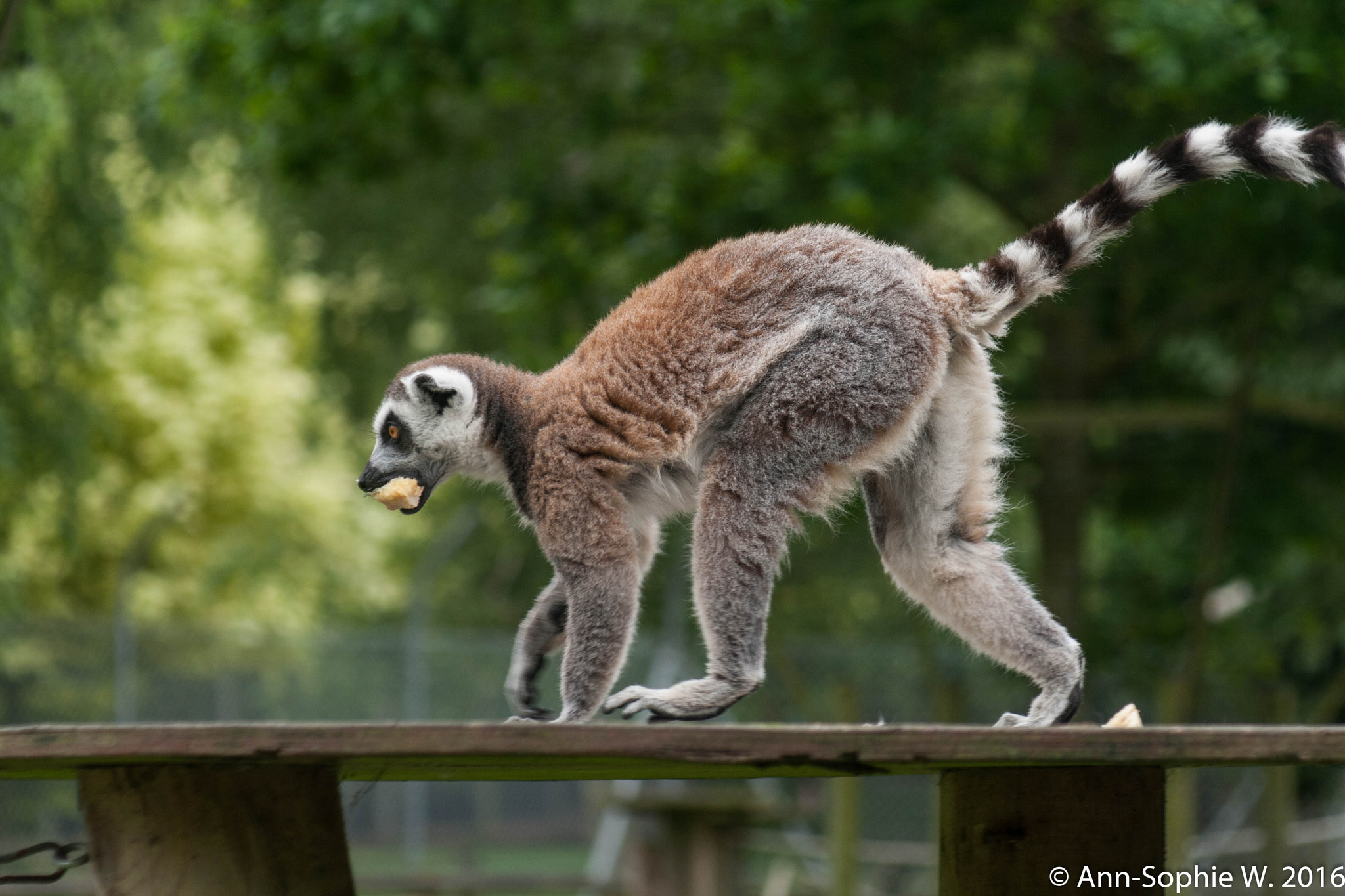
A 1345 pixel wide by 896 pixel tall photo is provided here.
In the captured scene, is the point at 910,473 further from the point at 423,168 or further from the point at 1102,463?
the point at 423,168

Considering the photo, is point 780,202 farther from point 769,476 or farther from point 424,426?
point 769,476

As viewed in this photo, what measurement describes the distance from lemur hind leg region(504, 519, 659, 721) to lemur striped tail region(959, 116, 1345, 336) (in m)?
1.22

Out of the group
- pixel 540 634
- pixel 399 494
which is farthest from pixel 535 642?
pixel 399 494

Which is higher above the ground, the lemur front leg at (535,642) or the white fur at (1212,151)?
the white fur at (1212,151)

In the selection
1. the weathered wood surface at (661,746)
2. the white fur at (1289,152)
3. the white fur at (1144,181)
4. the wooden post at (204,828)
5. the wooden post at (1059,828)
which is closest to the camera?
the weathered wood surface at (661,746)

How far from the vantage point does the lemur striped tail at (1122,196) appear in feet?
12.4

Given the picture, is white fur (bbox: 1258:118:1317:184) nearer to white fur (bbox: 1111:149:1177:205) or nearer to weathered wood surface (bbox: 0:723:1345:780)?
white fur (bbox: 1111:149:1177:205)

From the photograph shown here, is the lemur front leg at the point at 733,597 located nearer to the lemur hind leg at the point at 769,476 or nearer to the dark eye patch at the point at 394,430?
the lemur hind leg at the point at 769,476

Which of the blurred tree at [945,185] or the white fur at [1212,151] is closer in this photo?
the white fur at [1212,151]

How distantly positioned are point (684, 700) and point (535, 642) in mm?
744

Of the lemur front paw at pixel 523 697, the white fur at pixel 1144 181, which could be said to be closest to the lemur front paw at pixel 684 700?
the lemur front paw at pixel 523 697

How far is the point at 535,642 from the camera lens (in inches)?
172

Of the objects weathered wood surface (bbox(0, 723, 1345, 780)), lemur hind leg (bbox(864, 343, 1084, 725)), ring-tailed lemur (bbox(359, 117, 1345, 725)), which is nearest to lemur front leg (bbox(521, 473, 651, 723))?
ring-tailed lemur (bbox(359, 117, 1345, 725))

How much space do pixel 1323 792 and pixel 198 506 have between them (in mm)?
18549
